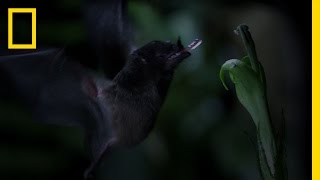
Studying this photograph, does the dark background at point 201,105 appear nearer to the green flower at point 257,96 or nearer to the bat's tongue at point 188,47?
the bat's tongue at point 188,47

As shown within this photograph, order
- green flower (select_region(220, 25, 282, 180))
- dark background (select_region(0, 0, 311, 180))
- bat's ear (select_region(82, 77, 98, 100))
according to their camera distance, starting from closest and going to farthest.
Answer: green flower (select_region(220, 25, 282, 180))
bat's ear (select_region(82, 77, 98, 100))
dark background (select_region(0, 0, 311, 180))

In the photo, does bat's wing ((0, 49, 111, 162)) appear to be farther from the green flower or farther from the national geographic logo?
the green flower

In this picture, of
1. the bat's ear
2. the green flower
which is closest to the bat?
the bat's ear

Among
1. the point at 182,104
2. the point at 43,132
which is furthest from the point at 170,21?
the point at 43,132

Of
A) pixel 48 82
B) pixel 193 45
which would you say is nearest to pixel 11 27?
pixel 48 82

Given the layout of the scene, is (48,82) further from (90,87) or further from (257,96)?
(257,96)

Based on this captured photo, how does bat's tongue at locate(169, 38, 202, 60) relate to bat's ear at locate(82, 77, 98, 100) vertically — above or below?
above

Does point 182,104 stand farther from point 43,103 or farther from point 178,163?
point 43,103

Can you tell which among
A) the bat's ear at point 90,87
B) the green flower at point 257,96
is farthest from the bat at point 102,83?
the green flower at point 257,96
